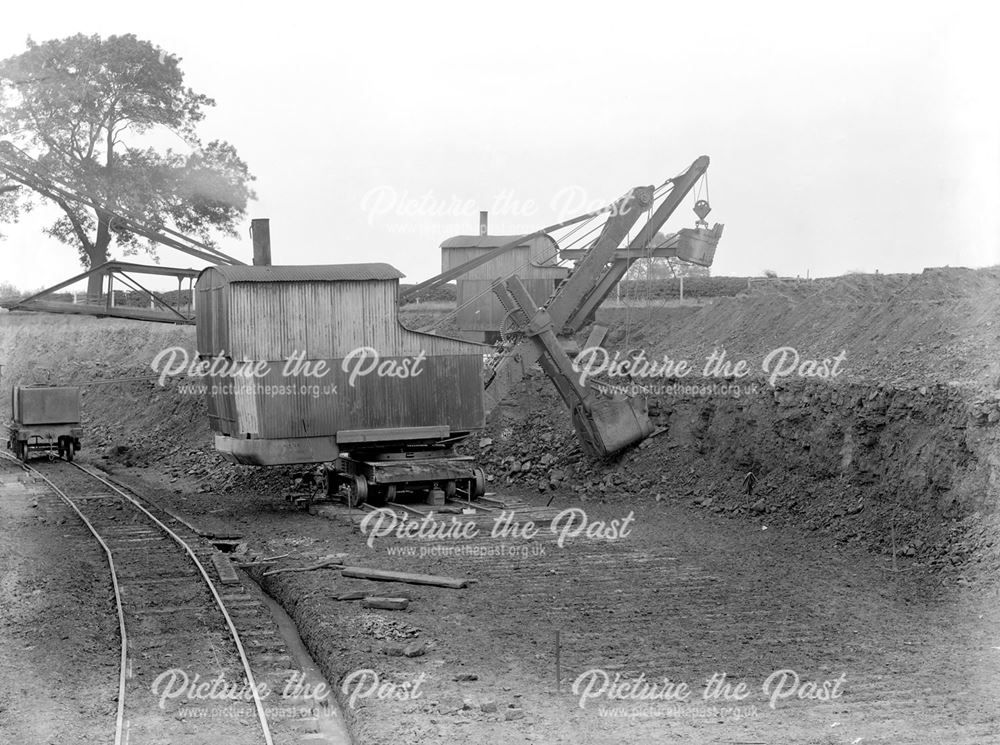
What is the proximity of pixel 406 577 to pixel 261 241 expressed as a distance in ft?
34.0

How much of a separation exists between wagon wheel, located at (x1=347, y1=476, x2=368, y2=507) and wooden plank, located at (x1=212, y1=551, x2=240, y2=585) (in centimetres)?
409

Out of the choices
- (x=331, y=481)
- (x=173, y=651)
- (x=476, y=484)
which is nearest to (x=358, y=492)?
(x=331, y=481)

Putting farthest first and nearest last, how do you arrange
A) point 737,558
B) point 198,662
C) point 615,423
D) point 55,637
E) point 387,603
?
point 615,423 → point 737,558 → point 387,603 → point 55,637 → point 198,662

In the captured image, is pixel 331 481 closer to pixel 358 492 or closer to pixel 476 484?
pixel 358 492

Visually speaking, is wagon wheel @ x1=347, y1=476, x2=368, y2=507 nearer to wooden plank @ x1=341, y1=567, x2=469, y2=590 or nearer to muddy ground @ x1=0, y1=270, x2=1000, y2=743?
muddy ground @ x1=0, y1=270, x2=1000, y2=743

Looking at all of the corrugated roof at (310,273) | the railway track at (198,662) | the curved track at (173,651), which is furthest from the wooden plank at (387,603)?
the corrugated roof at (310,273)

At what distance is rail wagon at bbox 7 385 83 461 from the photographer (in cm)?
3272

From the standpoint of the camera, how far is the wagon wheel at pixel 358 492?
2127cm

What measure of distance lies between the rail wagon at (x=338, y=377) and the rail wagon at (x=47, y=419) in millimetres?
12843

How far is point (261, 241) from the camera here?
23.2 metres

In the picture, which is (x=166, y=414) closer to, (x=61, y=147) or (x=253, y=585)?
(x=61, y=147)

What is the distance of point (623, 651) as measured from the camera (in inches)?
456

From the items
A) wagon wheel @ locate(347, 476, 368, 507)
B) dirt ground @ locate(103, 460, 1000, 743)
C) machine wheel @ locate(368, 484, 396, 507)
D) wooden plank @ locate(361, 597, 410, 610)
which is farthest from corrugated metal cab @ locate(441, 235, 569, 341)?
wooden plank @ locate(361, 597, 410, 610)

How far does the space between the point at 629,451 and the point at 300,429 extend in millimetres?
6927
